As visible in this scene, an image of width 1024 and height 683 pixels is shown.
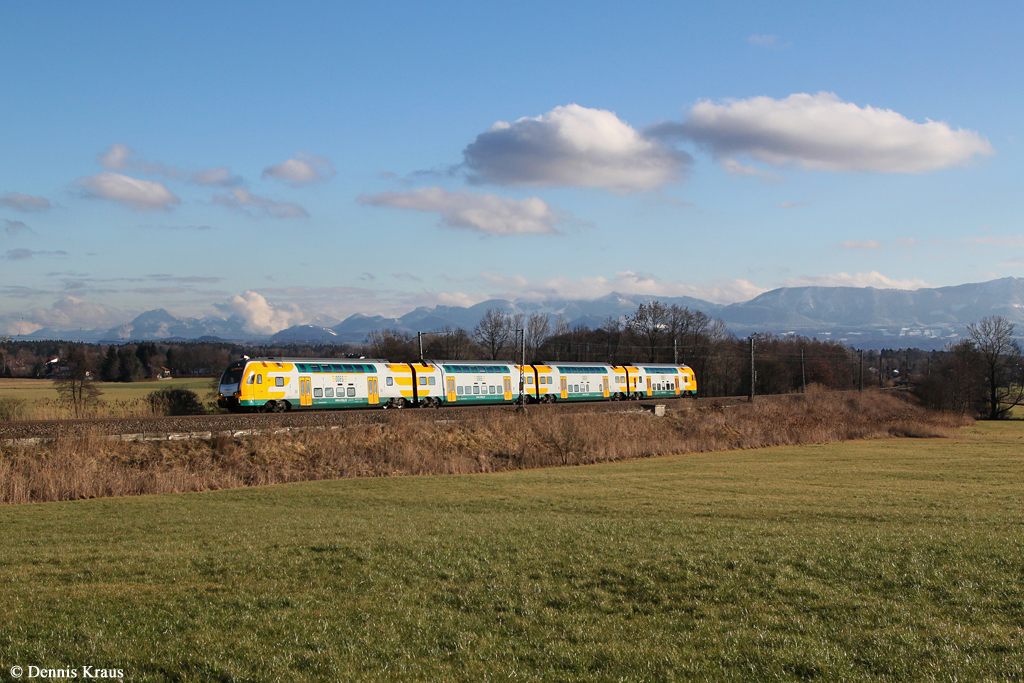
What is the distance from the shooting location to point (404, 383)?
142 feet

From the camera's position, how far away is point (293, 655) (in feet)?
22.5

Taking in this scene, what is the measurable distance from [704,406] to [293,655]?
49.0m

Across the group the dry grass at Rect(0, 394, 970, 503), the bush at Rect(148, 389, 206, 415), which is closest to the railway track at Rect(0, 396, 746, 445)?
the dry grass at Rect(0, 394, 970, 503)

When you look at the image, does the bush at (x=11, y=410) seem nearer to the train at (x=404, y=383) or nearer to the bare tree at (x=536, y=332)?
the train at (x=404, y=383)

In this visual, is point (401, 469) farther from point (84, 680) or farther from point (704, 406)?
point (704, 406)

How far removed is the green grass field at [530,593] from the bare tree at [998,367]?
297 ft

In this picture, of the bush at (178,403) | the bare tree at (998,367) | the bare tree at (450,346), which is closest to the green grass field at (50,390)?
the bush at (178,403)

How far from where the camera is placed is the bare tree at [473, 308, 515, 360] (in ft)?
334

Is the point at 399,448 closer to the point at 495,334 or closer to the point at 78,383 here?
the point at 78,383

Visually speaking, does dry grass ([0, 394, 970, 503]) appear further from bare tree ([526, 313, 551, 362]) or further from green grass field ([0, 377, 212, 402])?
bare tree ([526, 313, 551, 362])

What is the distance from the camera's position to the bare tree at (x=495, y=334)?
102 metres

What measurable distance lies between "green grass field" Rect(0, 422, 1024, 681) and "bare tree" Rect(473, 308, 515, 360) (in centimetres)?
8476

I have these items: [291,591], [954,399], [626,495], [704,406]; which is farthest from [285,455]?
[954,399]

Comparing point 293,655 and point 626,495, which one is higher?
→ point 293,655
